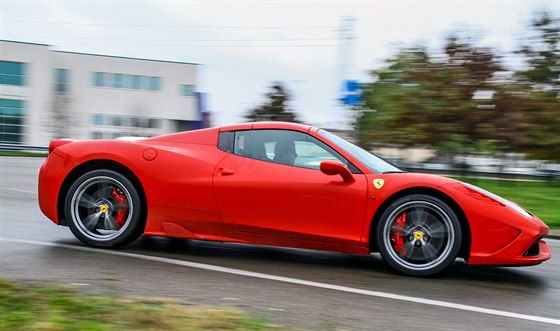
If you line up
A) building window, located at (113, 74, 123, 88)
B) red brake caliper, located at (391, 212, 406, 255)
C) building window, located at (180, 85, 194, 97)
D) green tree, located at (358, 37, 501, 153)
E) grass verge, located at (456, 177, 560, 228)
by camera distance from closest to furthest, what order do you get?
red brake caliper, located at (391, 212, 406, 255), grass verge, located at (456, 177, 560, 228), green tree, located at (358, 37, 501, 153), building window, located at (113, 74, 123, 88), building window, located at (180, 85, 194, 97)

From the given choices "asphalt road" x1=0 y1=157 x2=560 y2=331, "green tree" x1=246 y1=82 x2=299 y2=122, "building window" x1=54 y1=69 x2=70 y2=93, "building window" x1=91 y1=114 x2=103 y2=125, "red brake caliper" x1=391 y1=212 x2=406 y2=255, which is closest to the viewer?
"asphalt road" x1=0 y1=157 x2=560 y2=331

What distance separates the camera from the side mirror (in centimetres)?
511

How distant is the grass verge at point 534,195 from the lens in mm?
10931

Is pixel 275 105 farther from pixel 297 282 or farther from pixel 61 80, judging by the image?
pixel 297 282

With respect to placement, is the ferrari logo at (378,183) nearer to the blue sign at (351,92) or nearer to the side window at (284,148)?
the side window at (284,148)

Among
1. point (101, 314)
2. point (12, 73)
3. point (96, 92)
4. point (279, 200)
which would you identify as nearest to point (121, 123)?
point (96, 92)

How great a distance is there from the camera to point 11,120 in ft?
175

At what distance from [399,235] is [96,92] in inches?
2234

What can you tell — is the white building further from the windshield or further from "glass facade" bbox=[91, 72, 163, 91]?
the windshield

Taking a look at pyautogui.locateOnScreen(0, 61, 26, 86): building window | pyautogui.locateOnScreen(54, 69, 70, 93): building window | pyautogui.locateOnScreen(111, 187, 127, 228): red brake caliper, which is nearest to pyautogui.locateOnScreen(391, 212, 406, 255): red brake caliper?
pyautogui.locateOnScreen(111, 187, 127, 228): red brake caliper

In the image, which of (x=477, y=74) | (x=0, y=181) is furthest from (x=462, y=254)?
(x=477, y=74)

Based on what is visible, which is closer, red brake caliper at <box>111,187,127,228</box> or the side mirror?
the side mirror

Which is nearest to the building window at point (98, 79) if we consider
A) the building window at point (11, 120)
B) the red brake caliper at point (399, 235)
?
the building window at point (11, 120)

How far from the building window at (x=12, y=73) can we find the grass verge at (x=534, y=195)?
46.3m
